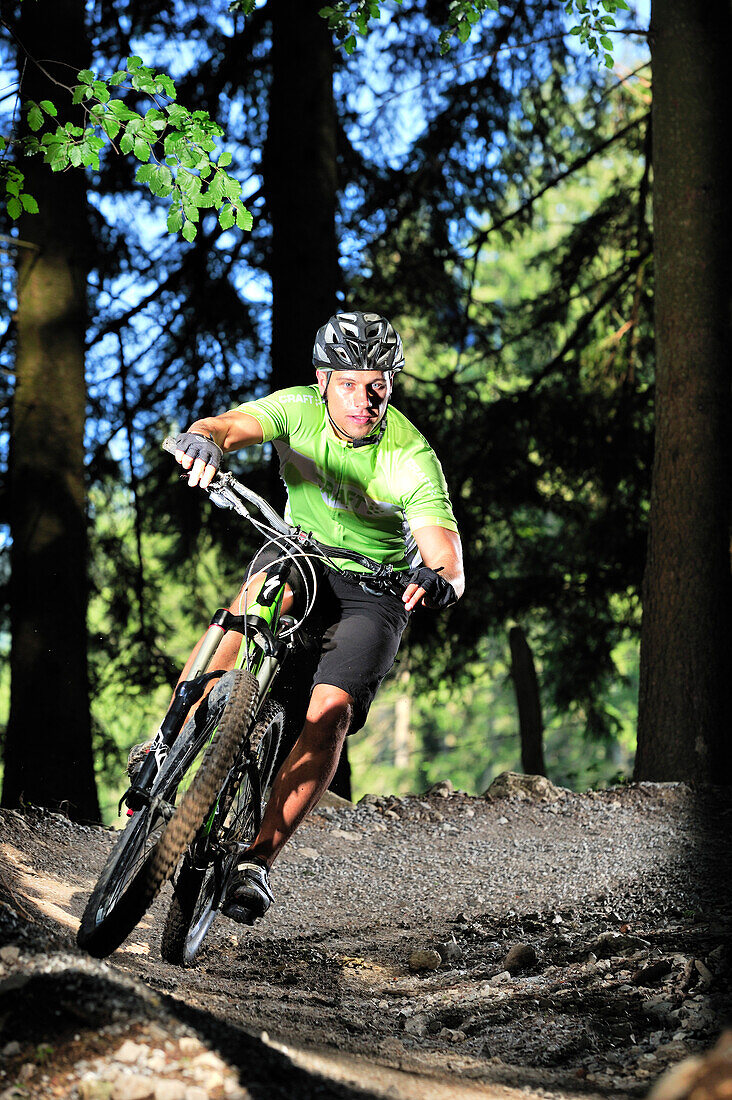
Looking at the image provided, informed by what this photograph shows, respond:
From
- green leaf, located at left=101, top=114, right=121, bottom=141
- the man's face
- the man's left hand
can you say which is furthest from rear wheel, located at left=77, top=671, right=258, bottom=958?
green leaf, located at left=101, top=114, right=121, bottom=141

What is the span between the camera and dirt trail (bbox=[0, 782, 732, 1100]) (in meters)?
2.45

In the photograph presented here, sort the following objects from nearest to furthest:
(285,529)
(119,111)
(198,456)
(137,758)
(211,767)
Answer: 1. (211,767)
2. (198,456)
3. (137,758)
4. (285,529)
5. (119,111)

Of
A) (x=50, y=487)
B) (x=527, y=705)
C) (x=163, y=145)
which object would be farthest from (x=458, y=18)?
(x=527, y=705)

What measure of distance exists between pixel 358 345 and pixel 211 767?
1962 mm

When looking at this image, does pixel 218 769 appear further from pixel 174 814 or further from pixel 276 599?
pixel 276 599

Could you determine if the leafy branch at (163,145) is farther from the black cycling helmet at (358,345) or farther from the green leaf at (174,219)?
the black cycling helmet at (358,345)

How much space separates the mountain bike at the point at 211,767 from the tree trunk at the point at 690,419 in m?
3.72

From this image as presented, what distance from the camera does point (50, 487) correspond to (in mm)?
7211

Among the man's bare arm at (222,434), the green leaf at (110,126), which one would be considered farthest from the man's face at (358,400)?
the green leaf at (110,126)

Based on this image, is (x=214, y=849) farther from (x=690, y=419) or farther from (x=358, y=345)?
(x=690, y=419)

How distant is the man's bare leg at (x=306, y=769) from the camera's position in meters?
4.10

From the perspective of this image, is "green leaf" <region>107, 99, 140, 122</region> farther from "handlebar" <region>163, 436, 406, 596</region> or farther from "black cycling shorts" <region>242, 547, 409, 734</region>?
"black cycling shorts" <region>242, 547, 409, 734</region>

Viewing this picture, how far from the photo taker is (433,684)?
38.5 feet

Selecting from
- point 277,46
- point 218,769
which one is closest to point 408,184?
point 277,46
